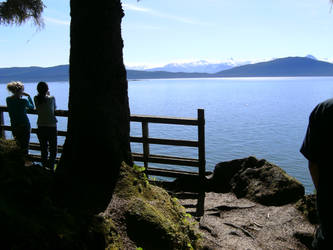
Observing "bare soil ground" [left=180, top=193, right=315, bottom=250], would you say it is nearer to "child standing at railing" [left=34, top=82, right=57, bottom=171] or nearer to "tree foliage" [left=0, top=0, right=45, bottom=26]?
"child standing at railing" [left=34, top=82, right=57, bottom=171]

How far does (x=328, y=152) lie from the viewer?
7.36 ft

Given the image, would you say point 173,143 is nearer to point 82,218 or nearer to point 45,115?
point 45,115

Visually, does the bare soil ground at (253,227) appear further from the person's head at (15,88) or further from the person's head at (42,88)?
the person's head at (15,88)

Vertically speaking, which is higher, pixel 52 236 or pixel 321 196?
pixel 321 196

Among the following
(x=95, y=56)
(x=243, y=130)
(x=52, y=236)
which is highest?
(x=95, y=56)

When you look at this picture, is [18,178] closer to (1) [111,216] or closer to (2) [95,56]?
(1) [111,216]

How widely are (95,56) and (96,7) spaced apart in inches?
26.0

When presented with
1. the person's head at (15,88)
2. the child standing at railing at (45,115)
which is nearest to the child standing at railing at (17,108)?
the person's head at (15,88)

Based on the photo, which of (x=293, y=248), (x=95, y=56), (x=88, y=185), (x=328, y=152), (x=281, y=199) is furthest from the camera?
(x=281, y=199)

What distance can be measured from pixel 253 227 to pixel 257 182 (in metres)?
1.96

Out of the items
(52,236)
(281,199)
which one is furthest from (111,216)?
(281,199)

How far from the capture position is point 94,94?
189 inches

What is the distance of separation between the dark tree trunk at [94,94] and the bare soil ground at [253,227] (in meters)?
1.92

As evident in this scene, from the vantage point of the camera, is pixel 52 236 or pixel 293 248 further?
pixel 293 248
